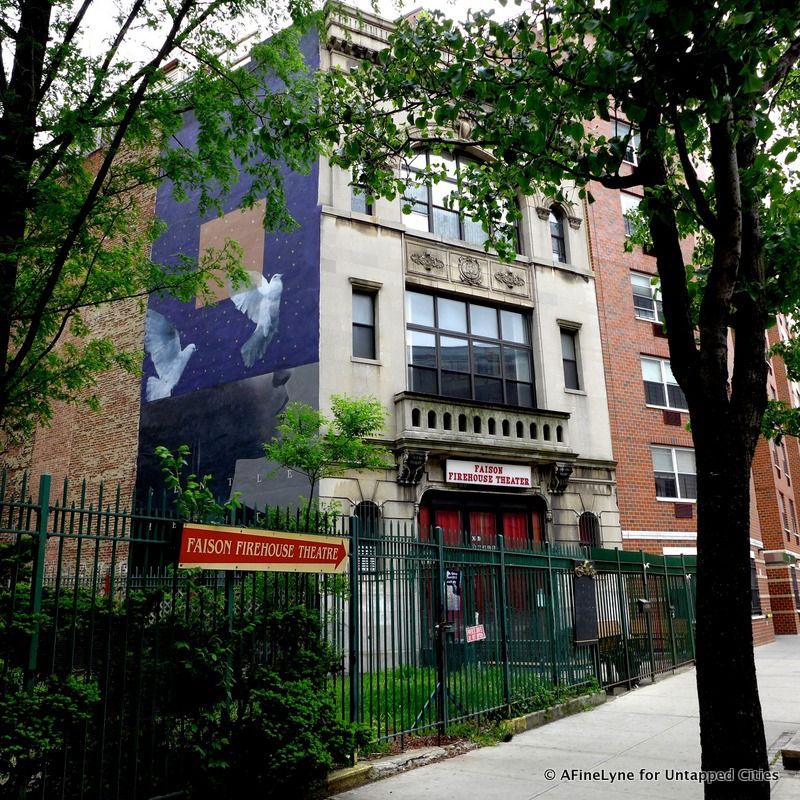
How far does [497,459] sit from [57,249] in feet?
41.7

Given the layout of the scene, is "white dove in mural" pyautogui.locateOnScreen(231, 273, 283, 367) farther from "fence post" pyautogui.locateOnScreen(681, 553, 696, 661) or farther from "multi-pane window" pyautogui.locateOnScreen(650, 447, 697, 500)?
"multi-pane window" pyautogui.locateOnScreen(650, 447, 697, 500)

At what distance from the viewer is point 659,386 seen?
79.7 feet

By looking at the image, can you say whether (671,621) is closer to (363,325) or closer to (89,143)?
(363,325)

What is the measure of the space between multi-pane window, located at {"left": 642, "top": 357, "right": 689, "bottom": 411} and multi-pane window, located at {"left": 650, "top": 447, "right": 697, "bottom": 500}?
147 centimetres

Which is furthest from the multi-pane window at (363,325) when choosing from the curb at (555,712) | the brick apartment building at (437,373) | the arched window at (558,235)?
the curb at (555,712)

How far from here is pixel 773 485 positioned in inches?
1184

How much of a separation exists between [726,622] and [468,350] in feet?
50.2

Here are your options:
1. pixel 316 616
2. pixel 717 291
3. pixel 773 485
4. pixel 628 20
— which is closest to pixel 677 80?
pixel 628 20

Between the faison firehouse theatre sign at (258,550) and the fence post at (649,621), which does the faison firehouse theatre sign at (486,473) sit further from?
the faison firehouse theatre sign at (258,550)

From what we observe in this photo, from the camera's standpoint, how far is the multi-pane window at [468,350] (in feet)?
65.0

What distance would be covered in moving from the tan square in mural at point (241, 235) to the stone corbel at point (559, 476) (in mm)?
9339

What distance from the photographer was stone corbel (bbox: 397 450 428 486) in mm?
17938

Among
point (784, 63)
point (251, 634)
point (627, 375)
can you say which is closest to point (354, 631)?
point (251, 634)

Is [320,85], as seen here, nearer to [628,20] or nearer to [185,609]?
[628,20]
